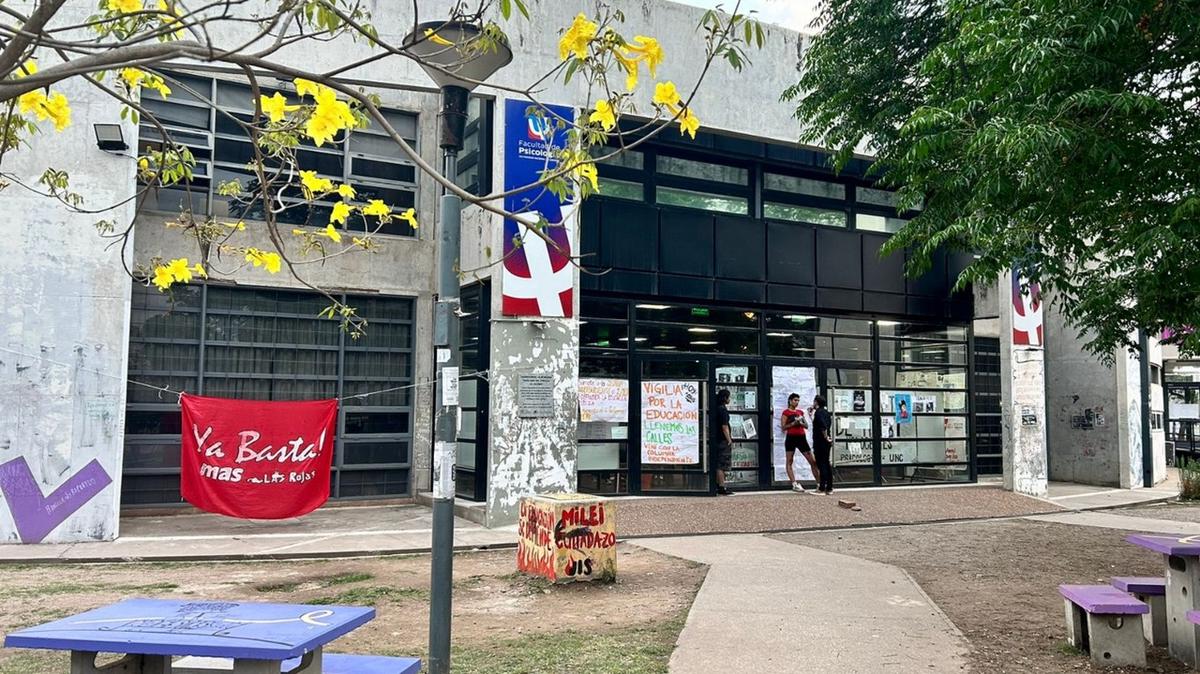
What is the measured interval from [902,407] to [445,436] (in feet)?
42.7

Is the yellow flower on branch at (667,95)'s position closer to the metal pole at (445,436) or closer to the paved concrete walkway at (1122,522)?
the metal pole at (445,436)

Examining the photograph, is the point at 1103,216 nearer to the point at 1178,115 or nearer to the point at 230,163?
the point at 1178,115

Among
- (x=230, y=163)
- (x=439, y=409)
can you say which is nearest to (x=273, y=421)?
(x=230, y=163)

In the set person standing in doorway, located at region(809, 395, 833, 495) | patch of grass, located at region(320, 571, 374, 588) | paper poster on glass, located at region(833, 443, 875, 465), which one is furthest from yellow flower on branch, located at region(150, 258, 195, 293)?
paper poster on glass, located at region(833, 443, 875, 465)

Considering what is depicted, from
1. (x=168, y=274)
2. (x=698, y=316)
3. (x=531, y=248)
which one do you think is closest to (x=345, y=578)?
(x=168, y=274)

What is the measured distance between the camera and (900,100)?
1198cm

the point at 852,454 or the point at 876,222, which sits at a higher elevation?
the point at 876,222

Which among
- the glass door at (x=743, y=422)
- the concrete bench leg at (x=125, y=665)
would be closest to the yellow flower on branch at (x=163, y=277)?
the concrete bench leg at (x=125, y=665)

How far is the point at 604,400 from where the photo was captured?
13742mm

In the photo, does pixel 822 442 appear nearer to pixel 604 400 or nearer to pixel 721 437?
pixel 721 437

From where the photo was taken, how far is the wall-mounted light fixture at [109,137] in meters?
10.7

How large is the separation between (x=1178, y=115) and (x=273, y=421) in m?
10.3

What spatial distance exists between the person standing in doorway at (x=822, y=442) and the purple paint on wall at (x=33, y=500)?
421 inches

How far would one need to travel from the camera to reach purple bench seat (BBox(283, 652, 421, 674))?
4062 millimetres
